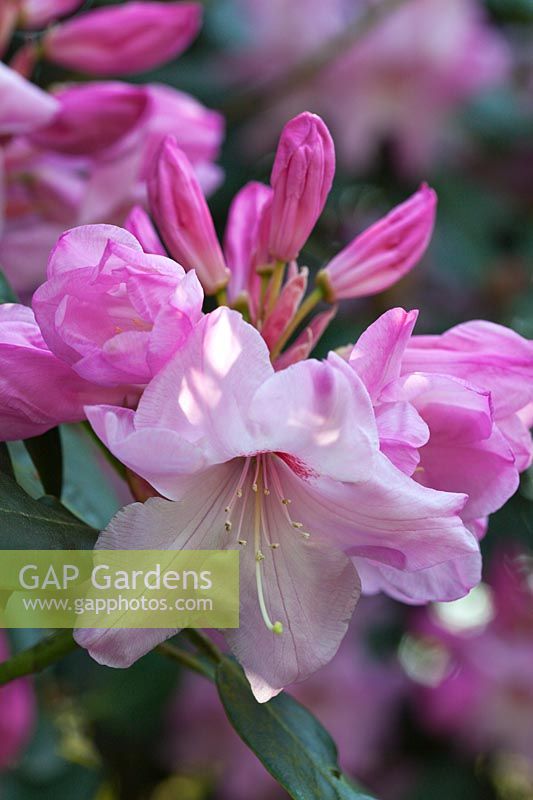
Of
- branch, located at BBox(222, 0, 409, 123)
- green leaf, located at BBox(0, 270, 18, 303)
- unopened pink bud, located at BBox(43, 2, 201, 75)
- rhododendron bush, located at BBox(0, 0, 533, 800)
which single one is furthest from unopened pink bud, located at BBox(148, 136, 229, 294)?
branch, located at BBox(222, 0, 409, 123)

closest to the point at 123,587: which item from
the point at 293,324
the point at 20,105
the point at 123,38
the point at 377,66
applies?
the point at 293,324

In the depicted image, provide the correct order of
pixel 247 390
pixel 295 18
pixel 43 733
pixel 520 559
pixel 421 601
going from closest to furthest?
1. pixel 247 390
2. pixel 421 601
3. pixel 43 733
4. pixel 520 559
5. pixel 295 18

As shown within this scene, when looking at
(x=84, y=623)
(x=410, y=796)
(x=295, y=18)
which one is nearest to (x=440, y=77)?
(x=295, y=18)

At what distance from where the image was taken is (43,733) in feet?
5.44

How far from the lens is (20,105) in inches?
39.7

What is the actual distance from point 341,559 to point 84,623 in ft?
0.53

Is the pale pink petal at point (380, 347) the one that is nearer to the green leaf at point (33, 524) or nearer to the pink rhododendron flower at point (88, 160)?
the green leaf at point (33, 524)

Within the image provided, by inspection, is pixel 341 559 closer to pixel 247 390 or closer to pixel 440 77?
pixel 247 390

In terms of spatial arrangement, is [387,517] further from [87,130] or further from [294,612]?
[87,130]

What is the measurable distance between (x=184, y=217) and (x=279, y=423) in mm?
260

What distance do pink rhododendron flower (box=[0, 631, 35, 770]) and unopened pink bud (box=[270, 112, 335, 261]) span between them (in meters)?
0.76

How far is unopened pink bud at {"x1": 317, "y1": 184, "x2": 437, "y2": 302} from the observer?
2.91ft

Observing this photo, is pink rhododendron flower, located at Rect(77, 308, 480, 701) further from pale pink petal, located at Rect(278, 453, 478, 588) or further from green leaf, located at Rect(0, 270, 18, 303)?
green leaf, located at Rect(0, 270, 18, 303)

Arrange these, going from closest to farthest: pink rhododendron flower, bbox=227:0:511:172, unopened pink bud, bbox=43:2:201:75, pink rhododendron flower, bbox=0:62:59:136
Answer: pink rhododendron flower, bbox=0:62:59:136, unopened pink bud, bbox=43:2:201:75, pink rhododendron flower, bbox=227:0:511:172
